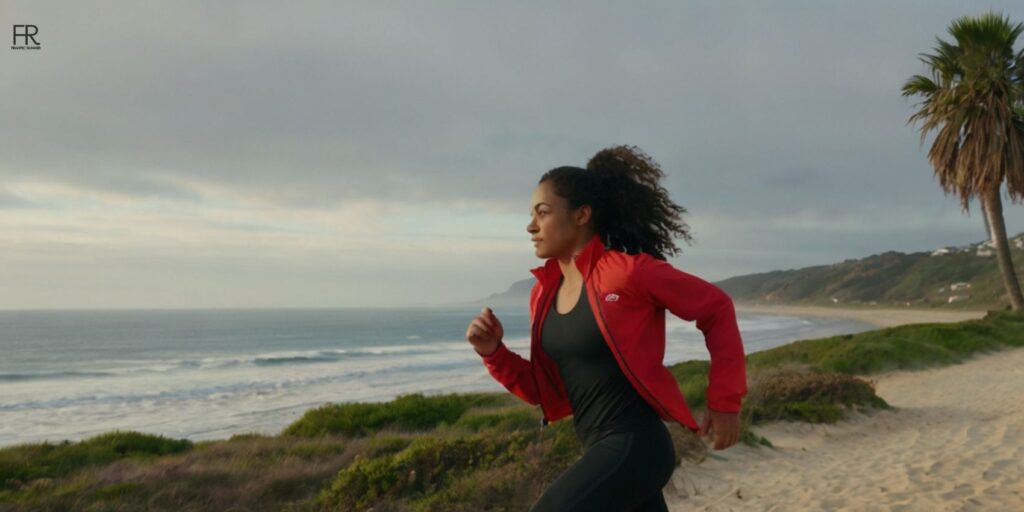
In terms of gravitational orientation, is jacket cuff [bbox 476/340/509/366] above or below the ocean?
above

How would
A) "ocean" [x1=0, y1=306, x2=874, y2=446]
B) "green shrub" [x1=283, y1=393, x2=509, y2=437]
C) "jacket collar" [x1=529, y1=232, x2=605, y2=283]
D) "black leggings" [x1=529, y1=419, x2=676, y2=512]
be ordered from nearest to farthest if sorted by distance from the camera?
→ 1. "black leggings" [x1=529, y1=419, x2=676, y2=512]
2. "jacket collar" [x1=529, y1=232, x2=605, y2=283]
3. "green shrub" [x1=283, y1=393, x2=509, y2=437]
4. "ocean" [x1=0, y1=306, x2=874, y2=446]

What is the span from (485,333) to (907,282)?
11561 cm

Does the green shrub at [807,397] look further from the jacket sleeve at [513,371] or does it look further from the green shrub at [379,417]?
the jacket sleeve at [513,371]

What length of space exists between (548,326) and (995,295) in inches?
3084

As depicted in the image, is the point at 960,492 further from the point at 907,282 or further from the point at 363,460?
the point at 907,282

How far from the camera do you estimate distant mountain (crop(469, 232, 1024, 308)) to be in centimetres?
7675

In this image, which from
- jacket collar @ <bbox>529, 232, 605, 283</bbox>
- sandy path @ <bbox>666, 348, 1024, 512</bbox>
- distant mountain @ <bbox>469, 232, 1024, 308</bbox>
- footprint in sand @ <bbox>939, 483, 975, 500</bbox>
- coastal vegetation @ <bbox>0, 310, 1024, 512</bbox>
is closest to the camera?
jacket collar @ <bbox>529, 232, 605, 283</bbox>

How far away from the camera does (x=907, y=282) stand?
4060 inches

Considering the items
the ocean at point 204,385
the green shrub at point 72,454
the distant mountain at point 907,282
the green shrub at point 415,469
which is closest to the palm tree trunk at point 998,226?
the ocean at point 204,385

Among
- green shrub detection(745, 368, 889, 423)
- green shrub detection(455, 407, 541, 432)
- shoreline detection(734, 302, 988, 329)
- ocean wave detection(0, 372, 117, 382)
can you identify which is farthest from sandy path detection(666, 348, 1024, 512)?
ocean wave detection(0, 372, 117, 382)

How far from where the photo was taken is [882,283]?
114 m

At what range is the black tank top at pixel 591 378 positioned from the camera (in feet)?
7.67

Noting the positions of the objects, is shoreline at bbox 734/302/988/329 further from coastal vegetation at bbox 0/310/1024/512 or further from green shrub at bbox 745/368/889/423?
coastal vegetation at bbox 0/310/1024/512

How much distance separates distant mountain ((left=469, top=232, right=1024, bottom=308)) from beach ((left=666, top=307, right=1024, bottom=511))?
165ft
